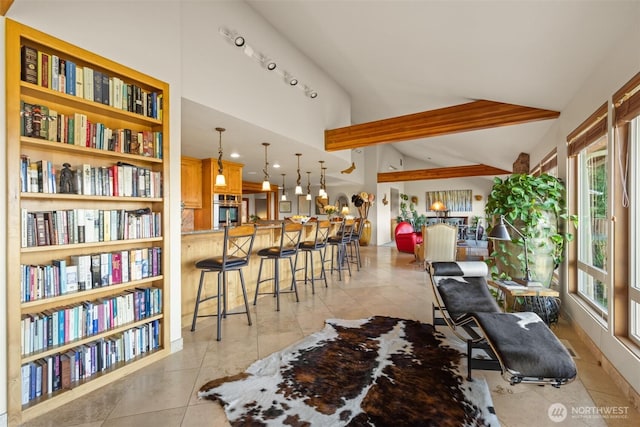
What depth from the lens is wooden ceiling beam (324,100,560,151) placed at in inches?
145

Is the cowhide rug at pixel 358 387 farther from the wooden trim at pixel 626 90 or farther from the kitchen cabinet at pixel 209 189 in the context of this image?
the kitchen cabinet at pixel 209 189

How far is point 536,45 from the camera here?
2.31 metres

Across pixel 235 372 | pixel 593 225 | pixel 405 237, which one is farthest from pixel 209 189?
pixel 593 225

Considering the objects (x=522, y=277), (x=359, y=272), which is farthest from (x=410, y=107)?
(x=522, y=277)

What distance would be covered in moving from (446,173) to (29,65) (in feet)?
33.4

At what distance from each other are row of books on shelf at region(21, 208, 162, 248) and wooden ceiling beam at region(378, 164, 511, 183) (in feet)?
29.6

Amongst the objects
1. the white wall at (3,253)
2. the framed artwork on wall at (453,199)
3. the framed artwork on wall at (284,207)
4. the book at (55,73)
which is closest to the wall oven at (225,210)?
the book at (55,73)

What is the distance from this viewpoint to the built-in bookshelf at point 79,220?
1.70 m

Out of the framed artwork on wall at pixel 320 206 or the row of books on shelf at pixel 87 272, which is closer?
the row of books on shelf at pixel 87 272

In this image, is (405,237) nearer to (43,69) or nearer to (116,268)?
(116,268)

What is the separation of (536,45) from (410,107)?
358cm

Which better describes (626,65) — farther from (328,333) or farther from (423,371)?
(328,333)

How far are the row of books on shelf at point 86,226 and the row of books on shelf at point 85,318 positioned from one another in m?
0.45

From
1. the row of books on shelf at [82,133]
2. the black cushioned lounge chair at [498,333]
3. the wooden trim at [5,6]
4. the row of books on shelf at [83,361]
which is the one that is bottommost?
the row of books on shelf at [83,361]
